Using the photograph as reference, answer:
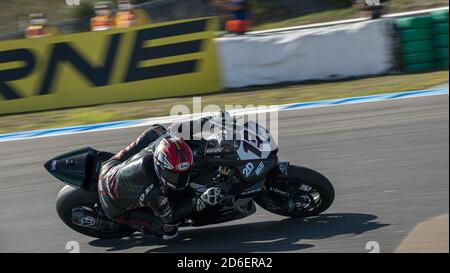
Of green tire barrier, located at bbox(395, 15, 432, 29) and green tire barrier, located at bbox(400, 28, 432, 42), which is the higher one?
green tire barrier, located at bbox(395, 15, 432, 29)

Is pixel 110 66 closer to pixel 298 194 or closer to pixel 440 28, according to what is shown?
pixel 440 28

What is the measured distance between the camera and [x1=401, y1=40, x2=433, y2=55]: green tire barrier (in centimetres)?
1229

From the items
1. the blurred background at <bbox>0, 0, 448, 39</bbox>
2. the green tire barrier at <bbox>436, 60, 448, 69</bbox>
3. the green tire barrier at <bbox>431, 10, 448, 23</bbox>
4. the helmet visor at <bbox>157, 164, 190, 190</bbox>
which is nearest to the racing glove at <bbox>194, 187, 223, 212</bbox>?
the helmet visor at <bbox>157, 164, 190, 190</bbox>

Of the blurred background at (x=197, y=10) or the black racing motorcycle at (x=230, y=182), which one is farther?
the blurred background at (x=197, y=10)

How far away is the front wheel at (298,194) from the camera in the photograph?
5.81 meters

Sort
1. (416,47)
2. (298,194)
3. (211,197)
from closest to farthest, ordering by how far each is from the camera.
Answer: (211,197) < (298,194) < (416,47)

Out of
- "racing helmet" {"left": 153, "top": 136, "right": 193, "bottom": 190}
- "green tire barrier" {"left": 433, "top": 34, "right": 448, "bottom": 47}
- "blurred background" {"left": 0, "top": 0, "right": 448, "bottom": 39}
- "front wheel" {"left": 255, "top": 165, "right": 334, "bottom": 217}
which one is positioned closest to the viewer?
"racing helmet" {"left": 153, "top": 136, "right": 193, "bottom": 190}

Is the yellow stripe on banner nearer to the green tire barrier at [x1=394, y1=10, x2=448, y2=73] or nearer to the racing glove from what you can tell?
the green tire barrier at [x1=394, y1=10, x2=448, y2=73]

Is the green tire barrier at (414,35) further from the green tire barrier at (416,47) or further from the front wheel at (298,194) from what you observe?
the front wheel at (298,194)

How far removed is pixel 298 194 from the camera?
19.6 feet

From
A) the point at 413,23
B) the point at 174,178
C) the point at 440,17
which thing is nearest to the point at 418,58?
the point at 413,23

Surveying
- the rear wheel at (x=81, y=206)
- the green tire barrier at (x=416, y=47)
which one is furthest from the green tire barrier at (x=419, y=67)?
the rear wheel at (x=81, y=206)

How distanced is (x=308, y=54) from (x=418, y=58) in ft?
6.21

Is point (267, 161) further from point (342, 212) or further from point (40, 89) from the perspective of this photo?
point (40, 89)
